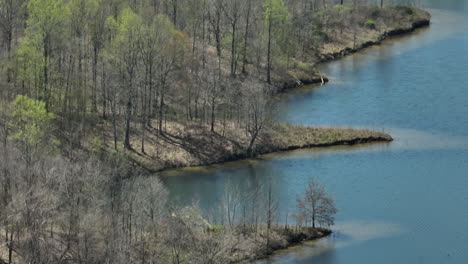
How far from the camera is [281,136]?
88312 mm

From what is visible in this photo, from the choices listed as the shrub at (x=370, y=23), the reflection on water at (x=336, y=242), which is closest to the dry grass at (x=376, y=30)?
the shrub at (x=370, y=23)

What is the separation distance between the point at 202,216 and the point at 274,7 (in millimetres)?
43559

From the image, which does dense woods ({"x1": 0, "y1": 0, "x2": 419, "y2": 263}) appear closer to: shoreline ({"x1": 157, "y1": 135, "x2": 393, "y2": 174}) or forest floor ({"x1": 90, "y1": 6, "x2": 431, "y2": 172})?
forest floor ({"x1": 90, "y1": 6, "x2": 431, "y2": 172})

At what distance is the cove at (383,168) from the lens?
68500mm

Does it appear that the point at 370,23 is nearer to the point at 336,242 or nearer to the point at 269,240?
the point at 336,242

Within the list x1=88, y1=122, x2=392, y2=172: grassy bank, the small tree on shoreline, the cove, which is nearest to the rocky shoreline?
the cove

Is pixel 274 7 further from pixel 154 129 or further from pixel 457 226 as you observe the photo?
pixel 457 226

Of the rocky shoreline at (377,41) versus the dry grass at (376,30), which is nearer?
the rocky shoreline at (377,41)

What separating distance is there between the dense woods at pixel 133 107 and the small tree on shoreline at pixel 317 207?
2930 mm

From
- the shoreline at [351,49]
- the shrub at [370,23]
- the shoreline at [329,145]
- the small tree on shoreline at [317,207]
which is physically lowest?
the small tree on shoreline at [317,207]

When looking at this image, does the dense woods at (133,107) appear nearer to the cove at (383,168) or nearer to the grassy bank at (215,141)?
the grassy bank at (215,141)

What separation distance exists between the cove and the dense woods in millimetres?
3138

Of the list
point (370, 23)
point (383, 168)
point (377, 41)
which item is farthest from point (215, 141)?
point (370, 23)

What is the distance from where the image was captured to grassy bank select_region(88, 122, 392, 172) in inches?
3263
